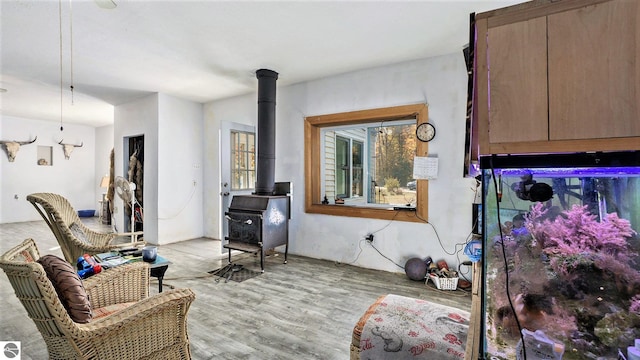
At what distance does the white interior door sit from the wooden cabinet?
3753 millimetres

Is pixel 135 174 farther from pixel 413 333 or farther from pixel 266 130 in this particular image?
pixel 413 333

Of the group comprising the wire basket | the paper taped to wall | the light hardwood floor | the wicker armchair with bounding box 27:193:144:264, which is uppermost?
the paper taped to wall

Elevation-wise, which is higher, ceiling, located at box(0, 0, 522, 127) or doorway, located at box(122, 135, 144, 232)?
ceiling, located at box(0, 0, 522, 127)

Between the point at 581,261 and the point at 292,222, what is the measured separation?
3.63 m

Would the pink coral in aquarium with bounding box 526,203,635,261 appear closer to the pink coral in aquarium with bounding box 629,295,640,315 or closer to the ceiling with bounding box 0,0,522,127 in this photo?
the pink coral in aquarium with bounding box 629,295,640,315

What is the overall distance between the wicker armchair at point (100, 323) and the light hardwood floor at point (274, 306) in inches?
24.0

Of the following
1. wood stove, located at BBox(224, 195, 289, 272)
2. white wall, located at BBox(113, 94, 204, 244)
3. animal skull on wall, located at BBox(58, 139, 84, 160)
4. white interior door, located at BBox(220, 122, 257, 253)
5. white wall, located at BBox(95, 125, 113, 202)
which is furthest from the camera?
white wall, located at BBox(95, 125, 113, 202)

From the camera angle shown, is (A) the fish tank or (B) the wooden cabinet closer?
(B) the wooden cabinet

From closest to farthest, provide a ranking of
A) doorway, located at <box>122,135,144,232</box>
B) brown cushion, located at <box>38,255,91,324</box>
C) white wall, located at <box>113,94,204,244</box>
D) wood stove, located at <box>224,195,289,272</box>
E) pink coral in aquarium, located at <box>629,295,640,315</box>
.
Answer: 1. pink coral in aquarium, located at <box>629,295,640,315</box>
2. brown cushion, located at <box>38,255,91,324</box>
3. wood stove, located at <box>224,195,289,272</box>
4. white wall, located at <box>113,94,204,244</box>
5. doorway, located at <box>122,135,144,232</box>

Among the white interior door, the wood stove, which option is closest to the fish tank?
the wood stove

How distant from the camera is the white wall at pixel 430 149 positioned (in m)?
3.17

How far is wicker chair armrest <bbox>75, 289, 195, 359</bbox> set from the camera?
47.6 inches

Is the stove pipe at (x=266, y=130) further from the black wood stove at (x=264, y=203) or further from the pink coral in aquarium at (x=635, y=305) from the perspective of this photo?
the pink coral in aquarium at (x=635, y=305)

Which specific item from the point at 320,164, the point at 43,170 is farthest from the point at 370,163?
the point at 43,170
